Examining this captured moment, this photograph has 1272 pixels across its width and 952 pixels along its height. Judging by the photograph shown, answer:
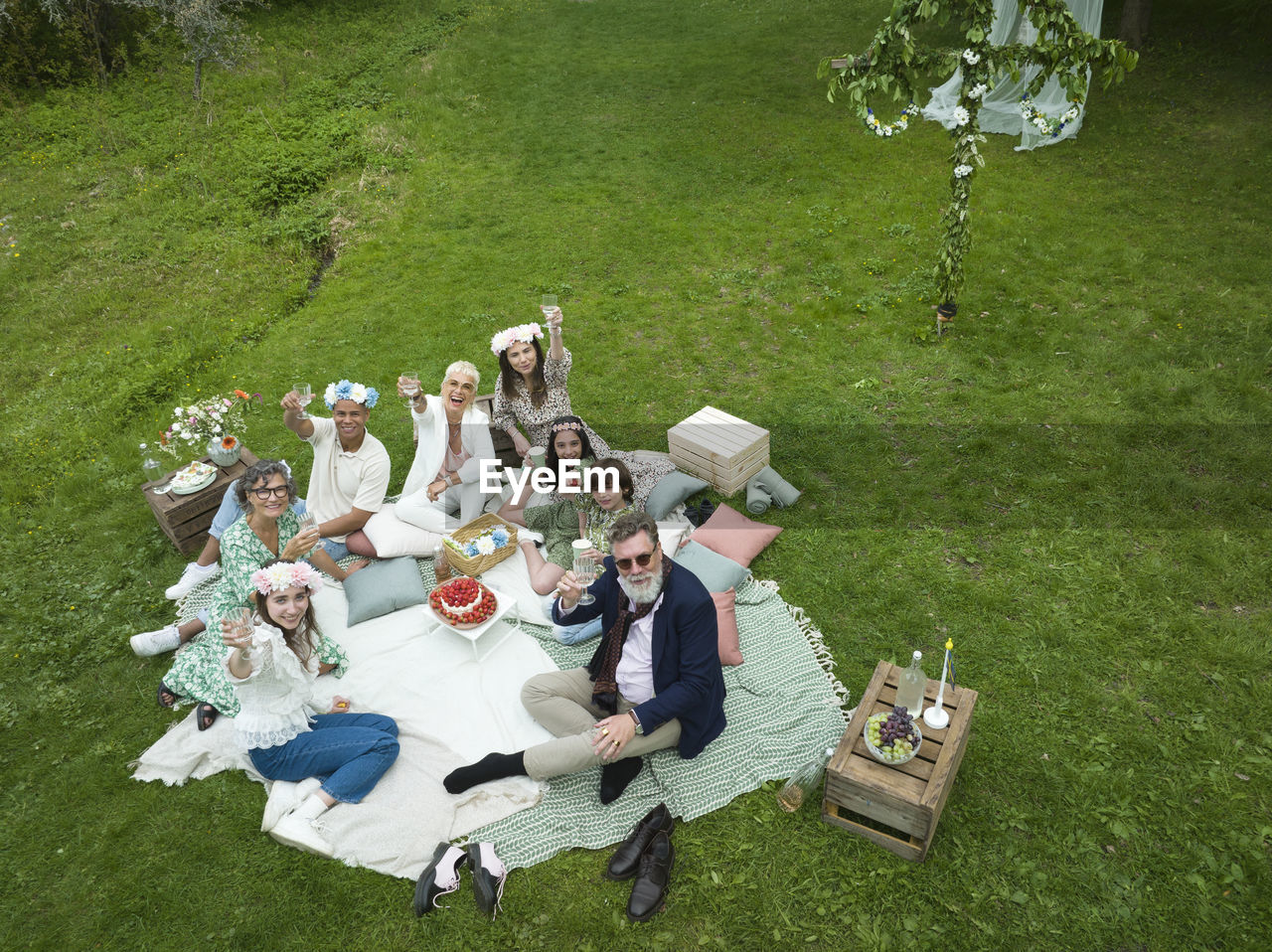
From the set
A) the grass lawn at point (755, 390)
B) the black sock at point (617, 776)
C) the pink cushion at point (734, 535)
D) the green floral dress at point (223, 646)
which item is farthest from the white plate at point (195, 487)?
the black sock at point (617, 776)

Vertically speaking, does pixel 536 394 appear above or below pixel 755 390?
above

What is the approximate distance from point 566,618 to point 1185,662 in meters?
4.66

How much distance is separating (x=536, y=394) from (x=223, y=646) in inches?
145

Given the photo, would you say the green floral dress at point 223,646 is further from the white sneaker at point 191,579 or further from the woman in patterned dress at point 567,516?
the woman in patterned dress at point 567,516

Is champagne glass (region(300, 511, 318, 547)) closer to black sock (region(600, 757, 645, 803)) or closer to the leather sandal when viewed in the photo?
the leather sandal

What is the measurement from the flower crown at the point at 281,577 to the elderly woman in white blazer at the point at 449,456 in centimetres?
238

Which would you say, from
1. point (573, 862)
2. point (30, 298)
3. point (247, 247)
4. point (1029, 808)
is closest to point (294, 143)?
point (247, 247)

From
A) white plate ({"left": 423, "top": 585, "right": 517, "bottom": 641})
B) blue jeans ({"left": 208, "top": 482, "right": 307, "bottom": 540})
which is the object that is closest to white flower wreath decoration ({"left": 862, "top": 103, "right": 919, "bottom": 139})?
white plate ({"left": 423, "top": 585, "right": 517, "bottom": 641})

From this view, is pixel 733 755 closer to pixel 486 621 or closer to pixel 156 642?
pixel 486 621

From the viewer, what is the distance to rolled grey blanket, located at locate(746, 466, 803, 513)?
7.66m

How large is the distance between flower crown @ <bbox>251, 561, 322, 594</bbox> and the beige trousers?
A: 176cm

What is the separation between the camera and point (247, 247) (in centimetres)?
1328

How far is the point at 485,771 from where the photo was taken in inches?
210

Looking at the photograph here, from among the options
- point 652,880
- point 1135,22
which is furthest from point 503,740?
point 1135,22
